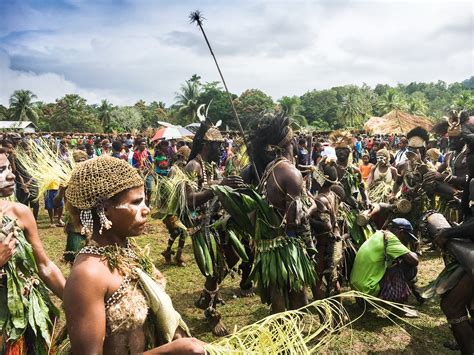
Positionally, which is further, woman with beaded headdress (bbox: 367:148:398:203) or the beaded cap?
woman with beaded headdress (bbox: 367:148:398:203)

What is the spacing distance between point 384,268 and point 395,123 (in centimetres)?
2633

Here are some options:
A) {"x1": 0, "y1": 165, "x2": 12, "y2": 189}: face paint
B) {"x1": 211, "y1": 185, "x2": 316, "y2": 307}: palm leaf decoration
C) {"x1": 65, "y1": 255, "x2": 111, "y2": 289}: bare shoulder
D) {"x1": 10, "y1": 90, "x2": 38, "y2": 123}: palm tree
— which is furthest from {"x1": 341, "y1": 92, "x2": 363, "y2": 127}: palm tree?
{"x1": 65, "y1": 255, "x2": 111, "y2": 289}: bare shoulder

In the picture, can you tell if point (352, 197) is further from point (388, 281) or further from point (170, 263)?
point (170, 263)

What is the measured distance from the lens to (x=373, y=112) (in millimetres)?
80250

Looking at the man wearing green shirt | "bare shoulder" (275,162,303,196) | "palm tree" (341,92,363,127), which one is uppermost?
"palm tree" (341,92,363,127)

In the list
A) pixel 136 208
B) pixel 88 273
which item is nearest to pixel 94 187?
pixel 136 208

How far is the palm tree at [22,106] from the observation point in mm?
66312

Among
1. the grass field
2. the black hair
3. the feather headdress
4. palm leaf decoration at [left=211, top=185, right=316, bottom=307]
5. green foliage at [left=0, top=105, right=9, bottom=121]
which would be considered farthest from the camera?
green foliage at [left=0, top=105, right=9, bottom=121]

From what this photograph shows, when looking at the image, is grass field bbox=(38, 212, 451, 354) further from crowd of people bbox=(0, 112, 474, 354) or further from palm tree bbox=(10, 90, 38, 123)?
palm tree bbox=(10, 90, 38, 123)

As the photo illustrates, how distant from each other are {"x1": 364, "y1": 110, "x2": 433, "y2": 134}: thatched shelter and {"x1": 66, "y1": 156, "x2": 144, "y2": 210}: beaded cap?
23256 mm

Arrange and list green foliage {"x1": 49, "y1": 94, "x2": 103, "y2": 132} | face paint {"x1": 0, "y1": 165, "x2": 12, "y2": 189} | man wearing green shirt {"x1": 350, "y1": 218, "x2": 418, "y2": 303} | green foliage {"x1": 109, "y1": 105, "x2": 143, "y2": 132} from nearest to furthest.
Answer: face paint {"x1": 0, "y1": 165, "x2": 12, "y2": 189} < man wearing green shirt {"x1": 350, "y1": 218, "x2": 418, "y2": 303} < green foliage {"x1": 49, "y1": 94, "x2": 103, "y2": 132} < green foliage {"x1": 109, "y1": 105, "x2": 143, "y2": 132}

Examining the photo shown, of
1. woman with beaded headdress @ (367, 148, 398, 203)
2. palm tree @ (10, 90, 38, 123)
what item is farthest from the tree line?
woman with beaded headdress @ (367, 148, 398, 203)

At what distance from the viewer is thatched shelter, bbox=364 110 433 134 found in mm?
25047

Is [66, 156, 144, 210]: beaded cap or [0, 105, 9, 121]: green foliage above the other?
[0, 105, 9, 121]: green foliage
